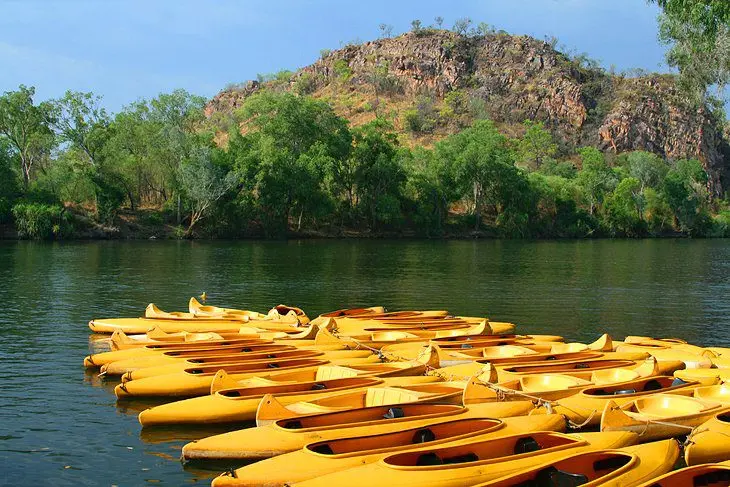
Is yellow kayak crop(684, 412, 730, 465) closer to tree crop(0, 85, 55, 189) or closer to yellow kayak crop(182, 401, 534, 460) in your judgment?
yellow kayak crop(182, 401, 534, 460)

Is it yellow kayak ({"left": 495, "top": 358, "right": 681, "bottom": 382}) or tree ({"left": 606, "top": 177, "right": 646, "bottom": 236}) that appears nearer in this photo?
yellow kayak ({"left": 495, "top": 358, "right": 681, "bottom": 382})

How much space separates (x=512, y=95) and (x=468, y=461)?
164 metres

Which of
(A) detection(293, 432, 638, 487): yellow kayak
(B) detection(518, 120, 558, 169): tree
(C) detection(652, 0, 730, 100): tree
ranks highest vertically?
(B) detection(518, 120, 558, 169): tree

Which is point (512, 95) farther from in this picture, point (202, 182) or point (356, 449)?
point (356, 449)

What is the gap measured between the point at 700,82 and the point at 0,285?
157ft

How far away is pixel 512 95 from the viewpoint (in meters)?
167

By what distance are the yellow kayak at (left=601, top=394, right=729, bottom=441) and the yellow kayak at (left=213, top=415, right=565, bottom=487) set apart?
1.45 metres

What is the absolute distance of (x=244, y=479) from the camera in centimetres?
1043

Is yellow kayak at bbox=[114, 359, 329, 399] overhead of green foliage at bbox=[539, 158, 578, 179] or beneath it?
beneath

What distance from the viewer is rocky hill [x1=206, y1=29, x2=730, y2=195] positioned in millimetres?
158625

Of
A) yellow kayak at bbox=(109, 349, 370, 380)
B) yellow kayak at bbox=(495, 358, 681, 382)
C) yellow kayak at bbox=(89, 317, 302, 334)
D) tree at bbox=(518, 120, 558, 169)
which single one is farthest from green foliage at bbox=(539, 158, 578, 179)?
yellow kayak at bbox=(109, 349, 370, 380)

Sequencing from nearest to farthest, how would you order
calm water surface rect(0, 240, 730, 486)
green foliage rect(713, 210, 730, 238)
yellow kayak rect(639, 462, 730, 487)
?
yellow kayak rect(639, 462, 730, 487)
calm water surface rect(0, 240, 730, 486)
green foliage rect(713, 210, 730, 238)

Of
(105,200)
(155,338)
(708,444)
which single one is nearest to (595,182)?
(105,200)

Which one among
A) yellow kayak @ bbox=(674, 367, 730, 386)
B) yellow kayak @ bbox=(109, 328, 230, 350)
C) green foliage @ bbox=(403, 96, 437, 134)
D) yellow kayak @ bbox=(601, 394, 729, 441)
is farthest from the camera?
green foliage @ bbox=(403, 96, 437, 134)
